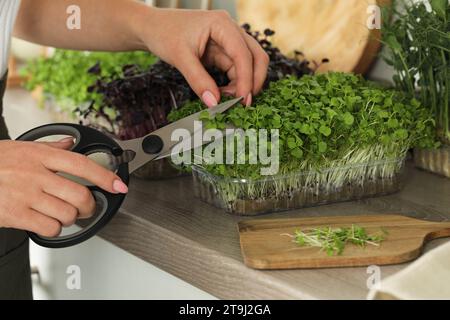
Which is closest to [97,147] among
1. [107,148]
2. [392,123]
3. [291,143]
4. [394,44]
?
[107,148]

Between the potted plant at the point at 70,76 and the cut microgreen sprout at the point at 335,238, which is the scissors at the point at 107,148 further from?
the potted plant at the point at 70,76

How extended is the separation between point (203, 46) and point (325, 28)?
431 mm

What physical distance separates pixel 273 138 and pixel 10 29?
0.42 m

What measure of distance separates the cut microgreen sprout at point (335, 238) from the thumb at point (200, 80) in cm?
23

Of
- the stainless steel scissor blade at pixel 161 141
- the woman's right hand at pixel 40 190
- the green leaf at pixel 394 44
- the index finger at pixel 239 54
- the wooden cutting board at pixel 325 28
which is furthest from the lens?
the wooden cutting board at pixel 325 28

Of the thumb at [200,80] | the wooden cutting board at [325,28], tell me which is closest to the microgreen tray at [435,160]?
the wooden cutting board at [325,28]

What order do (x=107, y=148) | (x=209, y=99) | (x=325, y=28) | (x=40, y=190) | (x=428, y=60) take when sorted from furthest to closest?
1. (x=325, y=28)
2. (x=428, y=60)
3. (x=209, y=99)
4. (x=107, y=148)
5. (x=40, y=190)

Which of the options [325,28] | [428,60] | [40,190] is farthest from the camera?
[325,28]

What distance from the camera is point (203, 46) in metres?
1.05

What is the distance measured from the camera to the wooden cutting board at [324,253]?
0.82 meters

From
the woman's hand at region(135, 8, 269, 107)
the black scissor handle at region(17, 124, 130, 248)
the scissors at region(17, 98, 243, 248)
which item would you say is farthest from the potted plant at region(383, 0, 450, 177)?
the black scissor handle at region(17, 124, 130, 248)

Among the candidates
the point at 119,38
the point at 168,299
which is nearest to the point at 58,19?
the point at 119,38

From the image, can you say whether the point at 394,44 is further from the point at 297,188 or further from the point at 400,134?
the point at 297,188

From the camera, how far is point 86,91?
1.39 metres
